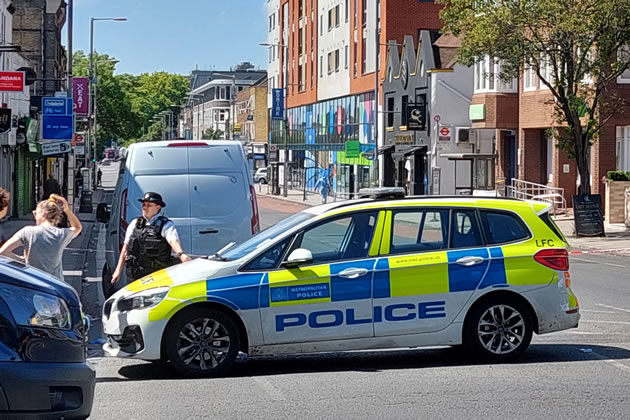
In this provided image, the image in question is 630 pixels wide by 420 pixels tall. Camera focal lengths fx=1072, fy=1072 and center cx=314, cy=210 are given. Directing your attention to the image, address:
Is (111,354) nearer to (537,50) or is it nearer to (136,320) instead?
(136,320)

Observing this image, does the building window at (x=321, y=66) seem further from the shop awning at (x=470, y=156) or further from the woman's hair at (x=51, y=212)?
the woman's hair at (x=51, y=212)

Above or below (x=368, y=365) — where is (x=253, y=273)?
above

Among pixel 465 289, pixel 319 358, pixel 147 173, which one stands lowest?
pixel 319 358

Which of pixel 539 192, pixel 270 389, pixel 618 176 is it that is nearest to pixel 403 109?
pixel 539 192

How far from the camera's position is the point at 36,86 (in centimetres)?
5131

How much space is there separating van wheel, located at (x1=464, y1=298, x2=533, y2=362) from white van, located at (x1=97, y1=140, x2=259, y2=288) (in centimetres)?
489

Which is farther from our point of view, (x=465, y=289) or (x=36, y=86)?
(x=36, y=86)

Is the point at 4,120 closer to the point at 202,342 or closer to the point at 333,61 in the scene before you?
the point at 202,342

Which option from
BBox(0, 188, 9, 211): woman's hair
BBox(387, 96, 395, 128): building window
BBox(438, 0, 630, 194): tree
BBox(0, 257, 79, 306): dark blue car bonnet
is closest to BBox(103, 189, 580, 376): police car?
BBox(0, 188, 9, 211): woman's hair

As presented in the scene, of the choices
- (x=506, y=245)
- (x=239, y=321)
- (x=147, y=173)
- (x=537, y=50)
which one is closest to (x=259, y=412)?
(x=239, y=321)

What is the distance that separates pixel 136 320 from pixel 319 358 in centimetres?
222

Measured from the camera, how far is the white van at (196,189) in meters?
14.2

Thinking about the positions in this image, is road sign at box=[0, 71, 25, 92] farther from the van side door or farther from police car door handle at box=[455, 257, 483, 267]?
police car door handle at box=[455, 257, 483, 267]

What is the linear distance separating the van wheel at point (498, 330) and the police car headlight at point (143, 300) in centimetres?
287
